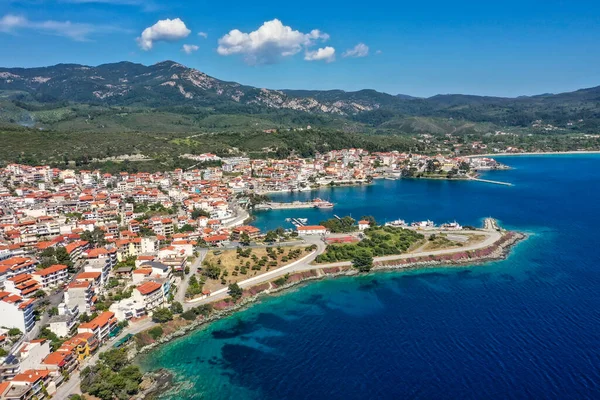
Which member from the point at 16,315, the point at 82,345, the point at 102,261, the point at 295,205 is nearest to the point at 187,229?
the point at 102,261

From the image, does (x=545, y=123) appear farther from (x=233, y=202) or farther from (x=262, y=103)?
(x=233, y=202)

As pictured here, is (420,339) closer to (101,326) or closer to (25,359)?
(101,326)

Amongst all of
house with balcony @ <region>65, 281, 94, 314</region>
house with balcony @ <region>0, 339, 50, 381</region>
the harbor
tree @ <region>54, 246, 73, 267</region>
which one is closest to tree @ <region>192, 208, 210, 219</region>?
the harbor

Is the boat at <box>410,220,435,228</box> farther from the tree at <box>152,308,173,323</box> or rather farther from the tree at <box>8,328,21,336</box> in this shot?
the tree at <box>8,328,21,336</box>

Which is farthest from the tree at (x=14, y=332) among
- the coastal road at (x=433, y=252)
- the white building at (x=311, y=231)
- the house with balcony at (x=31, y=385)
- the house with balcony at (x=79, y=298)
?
the white building at (x=311, y=231)

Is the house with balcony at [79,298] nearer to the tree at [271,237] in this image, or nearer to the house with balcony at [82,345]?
the house with balcony at [82,345]

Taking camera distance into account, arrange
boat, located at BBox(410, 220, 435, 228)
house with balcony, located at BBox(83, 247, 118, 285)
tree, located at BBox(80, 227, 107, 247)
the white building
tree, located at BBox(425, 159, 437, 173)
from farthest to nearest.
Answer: tree, located at BBox(425, 159, 437, 173)
boat, located at BBox(410, 220, 435, 228)
the white building
tree, located at BBox(80, 227, 107, 247)
house with balcony, located at BBox(83, 247, 118, 285)
